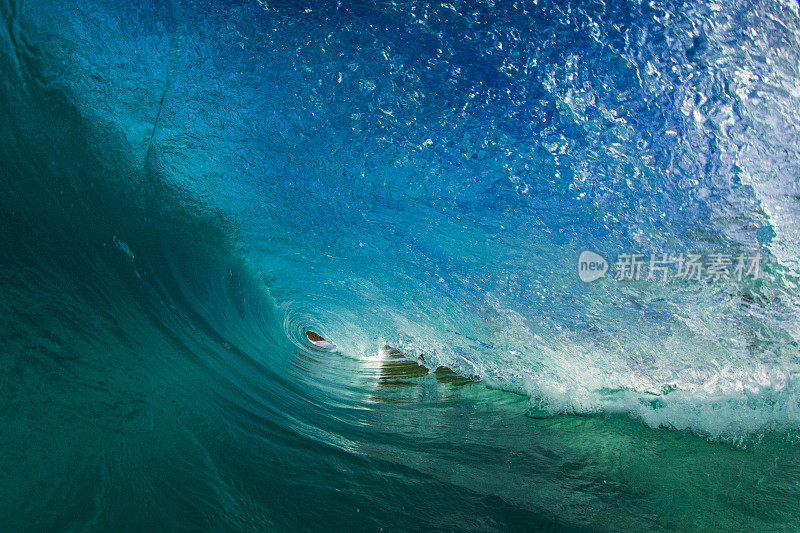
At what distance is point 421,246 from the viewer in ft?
13.3

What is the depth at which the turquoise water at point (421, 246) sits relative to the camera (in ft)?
5.89

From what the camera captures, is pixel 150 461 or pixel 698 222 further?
pixel 698 222

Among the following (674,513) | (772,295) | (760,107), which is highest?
(760,107)

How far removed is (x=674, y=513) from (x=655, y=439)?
0.92m

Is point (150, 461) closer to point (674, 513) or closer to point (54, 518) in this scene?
point (54, 518)

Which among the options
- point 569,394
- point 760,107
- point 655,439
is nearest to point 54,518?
point 655,439

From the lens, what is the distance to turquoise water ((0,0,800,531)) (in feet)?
5.89

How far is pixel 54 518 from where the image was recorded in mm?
1312

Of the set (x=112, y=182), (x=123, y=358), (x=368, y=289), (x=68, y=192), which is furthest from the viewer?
(x=368, y=289)

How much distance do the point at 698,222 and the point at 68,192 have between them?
360 centimetres

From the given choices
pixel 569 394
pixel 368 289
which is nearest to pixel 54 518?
pixel 569 394

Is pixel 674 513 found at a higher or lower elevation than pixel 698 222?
lower

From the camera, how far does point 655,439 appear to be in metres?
2.65

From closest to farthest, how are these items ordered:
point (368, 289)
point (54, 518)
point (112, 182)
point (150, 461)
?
point (54, 518), point (150, 461), point (112, 182), point (368, 289)
